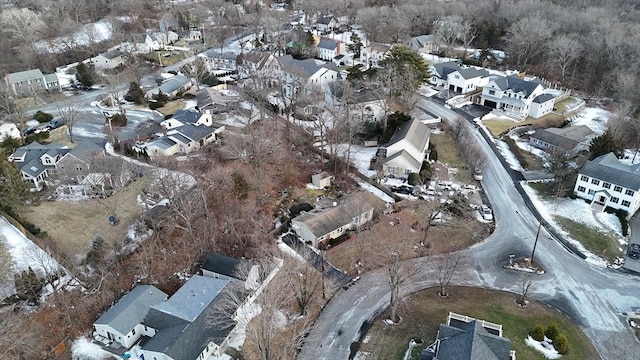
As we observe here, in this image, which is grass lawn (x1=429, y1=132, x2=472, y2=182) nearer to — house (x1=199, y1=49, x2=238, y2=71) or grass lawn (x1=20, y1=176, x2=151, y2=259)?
grass lawn (x1=20, y1=176, x2=151, y2=259)

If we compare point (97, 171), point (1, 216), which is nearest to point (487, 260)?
point (97, 171)

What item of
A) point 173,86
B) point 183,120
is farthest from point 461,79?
point 173,86

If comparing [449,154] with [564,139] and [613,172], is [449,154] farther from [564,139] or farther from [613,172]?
[613,172]

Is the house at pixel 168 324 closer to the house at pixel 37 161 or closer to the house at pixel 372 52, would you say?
the house at pixel 37 161

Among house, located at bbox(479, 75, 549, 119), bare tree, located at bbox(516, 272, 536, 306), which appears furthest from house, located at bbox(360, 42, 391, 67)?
bare tree, located at bbox(516, 272, 536, 306)

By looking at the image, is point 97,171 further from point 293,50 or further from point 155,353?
point 293,50

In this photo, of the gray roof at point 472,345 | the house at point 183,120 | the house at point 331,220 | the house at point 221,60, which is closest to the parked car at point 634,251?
the gray roof at point 472,345
